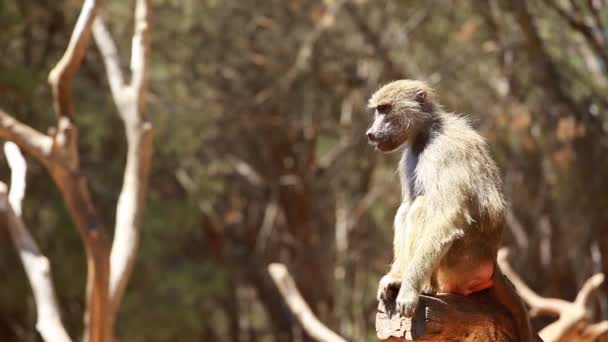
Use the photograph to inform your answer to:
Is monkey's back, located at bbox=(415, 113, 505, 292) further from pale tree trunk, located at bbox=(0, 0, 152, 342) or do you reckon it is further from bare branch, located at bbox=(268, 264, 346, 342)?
pale tree trunk, located at bbox=(0, 0, 152, 342)

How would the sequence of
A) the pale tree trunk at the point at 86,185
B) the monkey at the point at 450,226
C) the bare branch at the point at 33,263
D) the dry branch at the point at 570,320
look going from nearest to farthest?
the monkey at the point at 450,226, the bare branch at the point at 33,263, the pale tree trunk at the point at 86,185, the dry branch at the point at 570,320

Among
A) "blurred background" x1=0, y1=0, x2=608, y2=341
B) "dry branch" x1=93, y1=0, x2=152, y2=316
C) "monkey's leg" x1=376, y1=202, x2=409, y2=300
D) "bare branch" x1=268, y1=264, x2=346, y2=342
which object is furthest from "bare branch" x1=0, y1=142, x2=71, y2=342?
"blurred background" x1=0, y1=0, x2=608, y2=341

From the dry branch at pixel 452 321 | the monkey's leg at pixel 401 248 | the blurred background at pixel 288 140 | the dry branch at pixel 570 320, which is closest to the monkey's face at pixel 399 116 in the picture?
the monkey's leg at pixel 401 248

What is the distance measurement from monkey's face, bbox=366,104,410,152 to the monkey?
0.52ft

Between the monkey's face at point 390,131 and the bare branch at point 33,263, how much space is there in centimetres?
235

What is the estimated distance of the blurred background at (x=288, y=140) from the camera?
386 inches

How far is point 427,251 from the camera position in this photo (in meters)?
3.79

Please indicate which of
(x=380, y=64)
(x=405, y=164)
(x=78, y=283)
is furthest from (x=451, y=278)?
(x=78, y=283)

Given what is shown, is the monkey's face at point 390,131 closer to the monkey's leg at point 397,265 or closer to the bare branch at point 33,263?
the monkey's leg at point 397,265

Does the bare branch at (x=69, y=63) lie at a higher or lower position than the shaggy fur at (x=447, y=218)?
higher

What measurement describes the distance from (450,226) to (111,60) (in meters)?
3.63

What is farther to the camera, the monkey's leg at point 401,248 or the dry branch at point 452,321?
the monkey's leg at point 401,248

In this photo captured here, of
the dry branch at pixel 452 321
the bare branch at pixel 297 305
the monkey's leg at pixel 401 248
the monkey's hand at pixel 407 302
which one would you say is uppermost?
the monkey's leg at pixel 401 248

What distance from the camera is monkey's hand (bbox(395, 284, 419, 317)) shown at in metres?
3.65
